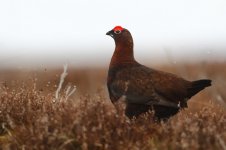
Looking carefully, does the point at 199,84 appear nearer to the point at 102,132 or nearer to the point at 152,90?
the point at 152,90

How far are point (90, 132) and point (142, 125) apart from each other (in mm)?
695

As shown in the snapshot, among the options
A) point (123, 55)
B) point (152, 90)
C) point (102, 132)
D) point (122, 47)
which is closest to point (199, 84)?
point (152, 90)

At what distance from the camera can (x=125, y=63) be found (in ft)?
25.5

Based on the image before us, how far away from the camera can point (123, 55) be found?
25.9ft

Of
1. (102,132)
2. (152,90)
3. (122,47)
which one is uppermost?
(122,47)

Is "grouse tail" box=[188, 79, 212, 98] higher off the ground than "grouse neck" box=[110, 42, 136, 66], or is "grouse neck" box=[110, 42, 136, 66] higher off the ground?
"grouse neck" box=[110, 42, 136, 66]

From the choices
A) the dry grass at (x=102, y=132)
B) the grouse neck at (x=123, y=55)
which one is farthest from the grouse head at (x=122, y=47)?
the dry grass at (x=102, y=132)

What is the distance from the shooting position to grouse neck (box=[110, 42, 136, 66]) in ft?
25.6

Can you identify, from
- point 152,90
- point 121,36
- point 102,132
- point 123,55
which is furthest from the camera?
point 121,36

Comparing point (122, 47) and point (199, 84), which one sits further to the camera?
point (122, 47)

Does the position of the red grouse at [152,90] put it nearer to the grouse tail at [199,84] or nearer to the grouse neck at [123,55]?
the grouse tail at [199,84]

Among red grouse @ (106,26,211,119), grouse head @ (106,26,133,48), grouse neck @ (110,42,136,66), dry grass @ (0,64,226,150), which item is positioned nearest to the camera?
dry grass @ (0,64,226,150)

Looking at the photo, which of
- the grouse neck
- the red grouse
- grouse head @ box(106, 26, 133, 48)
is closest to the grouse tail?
the red grouse

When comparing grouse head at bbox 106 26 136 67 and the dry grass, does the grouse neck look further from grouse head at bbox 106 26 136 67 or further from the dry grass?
the dry grass
